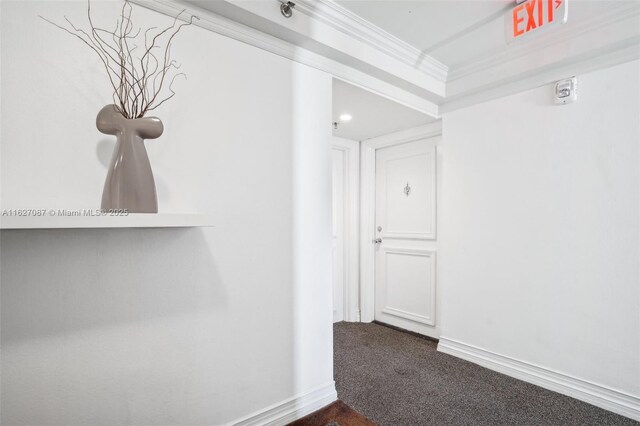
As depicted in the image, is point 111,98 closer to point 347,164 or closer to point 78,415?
point 78,415

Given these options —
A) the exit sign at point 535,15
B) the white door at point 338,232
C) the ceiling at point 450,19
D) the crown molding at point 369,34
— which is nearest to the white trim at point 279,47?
the crown molding at point 369,34

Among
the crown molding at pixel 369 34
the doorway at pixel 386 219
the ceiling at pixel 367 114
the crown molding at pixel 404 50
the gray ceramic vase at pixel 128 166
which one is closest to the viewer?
the gray ceramic vase at pixel 128 166

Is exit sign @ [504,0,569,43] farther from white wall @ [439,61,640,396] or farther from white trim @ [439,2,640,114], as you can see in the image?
white wall @ [439,61,640,396]

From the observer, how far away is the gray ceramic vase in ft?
3.68

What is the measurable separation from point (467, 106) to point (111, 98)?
2456 mm

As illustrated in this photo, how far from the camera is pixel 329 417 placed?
176 centimetres

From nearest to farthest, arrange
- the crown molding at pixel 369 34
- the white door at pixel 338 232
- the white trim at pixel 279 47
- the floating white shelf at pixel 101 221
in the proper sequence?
the floating white shelf at pixel 101 221, the white trim at pixel 279 47, the crown molding at pixel 369 34, the white door at pixel 338 232

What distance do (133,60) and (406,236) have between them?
8.71 ft

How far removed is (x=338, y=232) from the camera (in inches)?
133

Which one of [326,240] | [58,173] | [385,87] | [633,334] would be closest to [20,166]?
[58,173]

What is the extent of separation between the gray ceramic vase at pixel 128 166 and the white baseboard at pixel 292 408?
1.18m

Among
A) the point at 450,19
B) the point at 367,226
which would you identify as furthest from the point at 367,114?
the point at 367,226

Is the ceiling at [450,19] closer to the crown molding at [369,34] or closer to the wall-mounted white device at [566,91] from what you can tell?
the crown molding at [369,34]

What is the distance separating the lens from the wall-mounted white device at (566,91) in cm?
197
